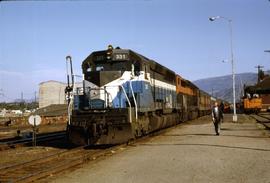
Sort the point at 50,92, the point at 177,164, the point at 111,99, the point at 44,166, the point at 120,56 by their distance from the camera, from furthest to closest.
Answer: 1. the point at 50,92
2. the point at 120,56
3. the point at 111,99
4. the point at 44,166
5. the point at 177,164

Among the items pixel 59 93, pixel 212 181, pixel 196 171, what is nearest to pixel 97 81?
pixel 196 171

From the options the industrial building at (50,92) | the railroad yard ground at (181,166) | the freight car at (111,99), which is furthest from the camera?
the industrial building at (50,92)

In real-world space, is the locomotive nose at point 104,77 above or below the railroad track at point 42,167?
above

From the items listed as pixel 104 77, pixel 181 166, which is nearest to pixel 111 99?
pixel 104 77

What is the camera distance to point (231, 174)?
392 inches

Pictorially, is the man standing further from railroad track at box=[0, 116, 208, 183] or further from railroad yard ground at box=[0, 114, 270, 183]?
railroad track at box=[0, 116, 208, 183]

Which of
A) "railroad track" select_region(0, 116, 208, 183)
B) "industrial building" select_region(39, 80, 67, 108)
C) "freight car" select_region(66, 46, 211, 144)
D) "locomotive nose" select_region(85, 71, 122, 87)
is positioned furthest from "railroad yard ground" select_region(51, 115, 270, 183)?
"industrial building" select_region(39, 80, 67, 108)

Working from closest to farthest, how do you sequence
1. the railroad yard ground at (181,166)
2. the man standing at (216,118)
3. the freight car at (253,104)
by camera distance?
the railroad yard ground at (181,166) → the man standing at (216,118) → the freight car at (253,104)

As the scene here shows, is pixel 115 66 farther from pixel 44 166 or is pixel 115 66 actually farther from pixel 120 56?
pixel 44 166

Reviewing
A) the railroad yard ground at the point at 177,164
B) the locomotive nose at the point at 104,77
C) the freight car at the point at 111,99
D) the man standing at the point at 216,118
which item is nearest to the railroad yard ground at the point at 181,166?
the railroad yard ground at the point at 177,164

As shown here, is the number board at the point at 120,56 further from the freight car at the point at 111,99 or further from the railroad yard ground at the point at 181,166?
the railroad yard ground at the point at 181,166

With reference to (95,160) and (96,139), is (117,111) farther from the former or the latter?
(95,160)

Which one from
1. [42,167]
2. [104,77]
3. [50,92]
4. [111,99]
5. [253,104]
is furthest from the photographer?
[50,92]

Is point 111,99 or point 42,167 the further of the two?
point 111,99
